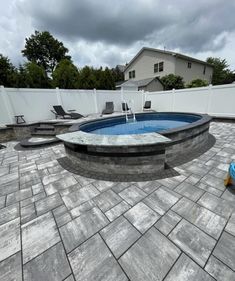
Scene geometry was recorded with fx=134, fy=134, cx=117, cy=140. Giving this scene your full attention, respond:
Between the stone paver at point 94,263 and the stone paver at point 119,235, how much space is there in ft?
0.23

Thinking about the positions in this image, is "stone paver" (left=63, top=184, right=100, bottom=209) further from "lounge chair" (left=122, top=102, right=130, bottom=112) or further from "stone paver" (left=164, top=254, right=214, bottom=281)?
"lounge chair" (left=122, top=102, right=130, bottom=112)

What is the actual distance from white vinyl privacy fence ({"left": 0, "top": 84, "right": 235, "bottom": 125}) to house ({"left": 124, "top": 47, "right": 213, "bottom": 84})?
818cm

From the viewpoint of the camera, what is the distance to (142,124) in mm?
7410

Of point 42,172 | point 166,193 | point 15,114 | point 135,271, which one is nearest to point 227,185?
point 166,193

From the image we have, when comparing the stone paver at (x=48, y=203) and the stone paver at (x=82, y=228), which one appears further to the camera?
the stone paver at (x=48, y=203)

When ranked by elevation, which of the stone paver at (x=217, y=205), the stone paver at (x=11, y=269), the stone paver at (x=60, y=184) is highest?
the stone paver at (x=11, y=269)

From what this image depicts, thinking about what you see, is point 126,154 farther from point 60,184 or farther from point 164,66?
point 164,66

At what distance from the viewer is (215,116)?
25.5 ft

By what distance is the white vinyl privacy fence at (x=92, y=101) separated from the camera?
678 centimetres

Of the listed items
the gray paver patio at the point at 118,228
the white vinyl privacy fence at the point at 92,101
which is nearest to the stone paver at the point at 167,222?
the gray paver patio at the point at 118,228

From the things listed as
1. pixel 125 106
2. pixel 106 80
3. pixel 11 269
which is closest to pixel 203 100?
pixel 125 106

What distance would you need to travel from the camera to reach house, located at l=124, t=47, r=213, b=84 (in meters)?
16.6

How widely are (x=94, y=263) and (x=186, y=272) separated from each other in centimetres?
86

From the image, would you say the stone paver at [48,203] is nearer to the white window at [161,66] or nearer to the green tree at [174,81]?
the green tree at [174,81]
